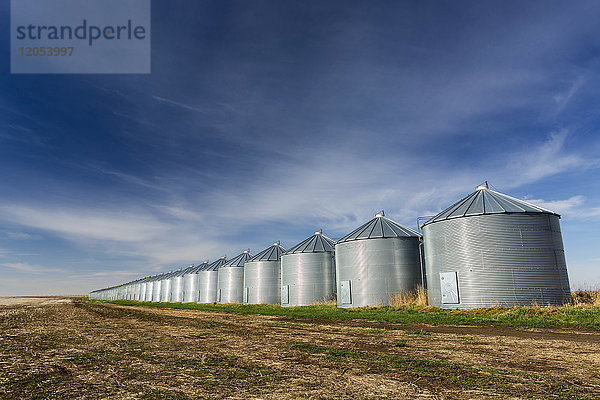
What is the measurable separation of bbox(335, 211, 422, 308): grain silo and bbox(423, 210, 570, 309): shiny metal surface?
16.0 ft

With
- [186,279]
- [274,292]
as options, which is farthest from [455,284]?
[186,279]

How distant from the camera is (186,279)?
2554 inches

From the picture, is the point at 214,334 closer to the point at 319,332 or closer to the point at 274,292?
the point at 319,332

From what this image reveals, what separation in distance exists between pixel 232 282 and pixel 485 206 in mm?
35849

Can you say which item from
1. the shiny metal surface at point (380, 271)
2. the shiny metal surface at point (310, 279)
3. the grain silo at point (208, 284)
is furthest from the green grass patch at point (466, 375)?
the grain silo at point (208, 284)

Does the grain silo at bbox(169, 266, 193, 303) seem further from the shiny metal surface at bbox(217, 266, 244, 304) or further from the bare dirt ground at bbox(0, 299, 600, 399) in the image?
the bare dirt ground at bbox(0, 299, 600, 399)

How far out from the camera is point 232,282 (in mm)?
50344

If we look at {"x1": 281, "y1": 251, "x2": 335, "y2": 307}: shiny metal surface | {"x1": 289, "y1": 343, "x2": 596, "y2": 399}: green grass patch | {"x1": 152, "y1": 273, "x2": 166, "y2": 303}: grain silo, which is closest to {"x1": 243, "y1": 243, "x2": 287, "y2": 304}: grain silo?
{"x1": 281, "y1": 251, "x2": 335, "y2": 307}: shiny metal surface

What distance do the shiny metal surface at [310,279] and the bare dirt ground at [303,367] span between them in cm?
2331

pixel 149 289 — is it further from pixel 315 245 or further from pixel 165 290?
pixel 315 245

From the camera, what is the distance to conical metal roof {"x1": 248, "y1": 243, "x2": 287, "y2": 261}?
43941 mm

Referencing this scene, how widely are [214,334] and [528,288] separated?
17443 mm

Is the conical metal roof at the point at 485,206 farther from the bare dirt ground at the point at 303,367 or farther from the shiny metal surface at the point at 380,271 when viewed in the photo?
the bare dirt ground at the point at 303,367

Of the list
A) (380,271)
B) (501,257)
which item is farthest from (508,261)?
(380,271)
